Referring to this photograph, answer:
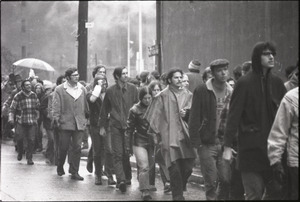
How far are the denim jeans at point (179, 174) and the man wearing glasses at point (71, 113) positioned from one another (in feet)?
12.7

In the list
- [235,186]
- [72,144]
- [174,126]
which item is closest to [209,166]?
[235,186]

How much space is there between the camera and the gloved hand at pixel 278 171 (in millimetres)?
5744

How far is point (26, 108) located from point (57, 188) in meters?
4.59

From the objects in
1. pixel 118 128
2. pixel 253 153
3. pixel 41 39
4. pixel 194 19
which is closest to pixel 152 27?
pixel 41 39

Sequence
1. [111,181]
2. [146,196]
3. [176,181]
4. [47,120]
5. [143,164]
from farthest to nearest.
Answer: [47,120] → [111,181] → [143,164] → [146,196] → [176,181]

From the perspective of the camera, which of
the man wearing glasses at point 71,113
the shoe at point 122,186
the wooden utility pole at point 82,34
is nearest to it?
the shoe at point 122,186

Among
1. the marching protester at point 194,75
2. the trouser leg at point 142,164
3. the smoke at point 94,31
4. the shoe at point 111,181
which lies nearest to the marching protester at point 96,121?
the shoe at point 111,181

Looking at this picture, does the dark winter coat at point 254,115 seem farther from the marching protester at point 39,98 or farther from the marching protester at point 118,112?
the marching protester at point 39,98

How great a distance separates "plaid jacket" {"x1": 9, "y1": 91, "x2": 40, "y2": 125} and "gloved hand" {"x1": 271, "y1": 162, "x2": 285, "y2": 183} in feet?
32.6

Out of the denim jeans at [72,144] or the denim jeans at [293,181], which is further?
the denim jeans at [72,144]

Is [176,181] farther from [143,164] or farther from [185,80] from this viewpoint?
[185,80]

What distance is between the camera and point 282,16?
10.4 metres

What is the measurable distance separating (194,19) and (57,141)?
150 inches

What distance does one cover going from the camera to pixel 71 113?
41.3 feet
